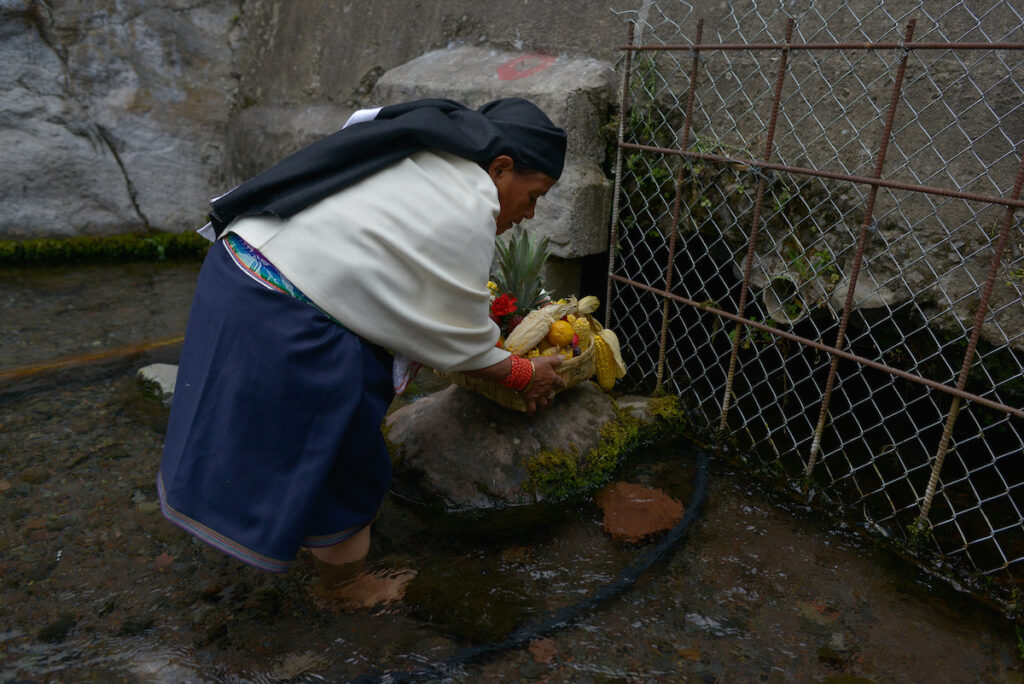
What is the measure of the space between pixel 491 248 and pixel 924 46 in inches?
59.3

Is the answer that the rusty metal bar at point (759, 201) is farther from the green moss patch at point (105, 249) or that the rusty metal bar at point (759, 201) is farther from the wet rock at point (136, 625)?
the green moss patch at point (105, 249)

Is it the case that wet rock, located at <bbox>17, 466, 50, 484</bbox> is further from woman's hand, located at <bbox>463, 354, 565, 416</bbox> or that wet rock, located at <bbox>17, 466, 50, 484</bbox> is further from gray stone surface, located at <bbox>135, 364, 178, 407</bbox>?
woman's hand, located at <bbox>463, 354, 565, 416</bbox>

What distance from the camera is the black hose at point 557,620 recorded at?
211cm

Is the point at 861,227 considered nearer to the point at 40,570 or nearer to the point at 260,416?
the point at 260,416

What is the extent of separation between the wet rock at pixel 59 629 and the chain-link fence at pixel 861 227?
253 cm

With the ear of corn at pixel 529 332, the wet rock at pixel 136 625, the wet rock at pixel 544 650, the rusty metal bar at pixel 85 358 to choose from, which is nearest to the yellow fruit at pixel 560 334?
the ear of corn at pixel 529 332

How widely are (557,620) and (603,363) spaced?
120cm

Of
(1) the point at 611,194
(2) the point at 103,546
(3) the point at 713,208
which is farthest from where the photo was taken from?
(1) the point at 611,194

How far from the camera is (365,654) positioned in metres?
2.18

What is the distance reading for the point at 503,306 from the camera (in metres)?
2.95

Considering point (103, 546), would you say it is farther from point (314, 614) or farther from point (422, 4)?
point (422, 4)

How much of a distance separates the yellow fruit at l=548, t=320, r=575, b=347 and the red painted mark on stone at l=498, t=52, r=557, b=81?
1.45 m

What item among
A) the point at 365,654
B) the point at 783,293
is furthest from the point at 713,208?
the point at 365,654

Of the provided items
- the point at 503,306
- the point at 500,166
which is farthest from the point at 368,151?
the point at 503,306
